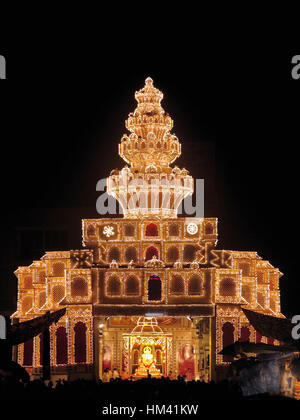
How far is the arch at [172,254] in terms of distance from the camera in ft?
135

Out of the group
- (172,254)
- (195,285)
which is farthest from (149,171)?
(195,285)

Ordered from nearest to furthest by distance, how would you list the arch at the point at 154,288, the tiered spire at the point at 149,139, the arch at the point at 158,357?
the arch at the point at 154,288 → the arch at the point at 158,357 → the tiered spire at the point at 149,139

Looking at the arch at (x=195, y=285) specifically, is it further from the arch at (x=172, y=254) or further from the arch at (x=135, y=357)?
the arch at (x=135, y=357)

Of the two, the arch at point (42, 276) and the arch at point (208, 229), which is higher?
the arch at point (208, 229)

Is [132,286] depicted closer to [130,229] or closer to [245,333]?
[130,229]

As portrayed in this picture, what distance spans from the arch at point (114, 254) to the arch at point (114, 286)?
3.51 ft

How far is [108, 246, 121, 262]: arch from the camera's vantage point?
136ft

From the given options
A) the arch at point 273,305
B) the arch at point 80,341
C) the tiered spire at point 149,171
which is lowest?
the arch at point 80,341

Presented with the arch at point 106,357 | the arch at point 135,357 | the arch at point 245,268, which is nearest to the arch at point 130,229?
the arch at point 245,268

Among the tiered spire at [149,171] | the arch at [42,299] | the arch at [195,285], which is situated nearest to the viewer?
the arch at [195,285]

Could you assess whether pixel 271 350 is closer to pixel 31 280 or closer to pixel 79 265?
pixel 79 265

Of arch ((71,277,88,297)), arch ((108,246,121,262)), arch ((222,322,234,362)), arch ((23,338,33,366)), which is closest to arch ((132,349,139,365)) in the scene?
arch ((71,277,88,297))

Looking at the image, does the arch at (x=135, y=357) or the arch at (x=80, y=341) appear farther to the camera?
the arch at (x=135, y=357)

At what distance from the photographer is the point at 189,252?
4122 cm
